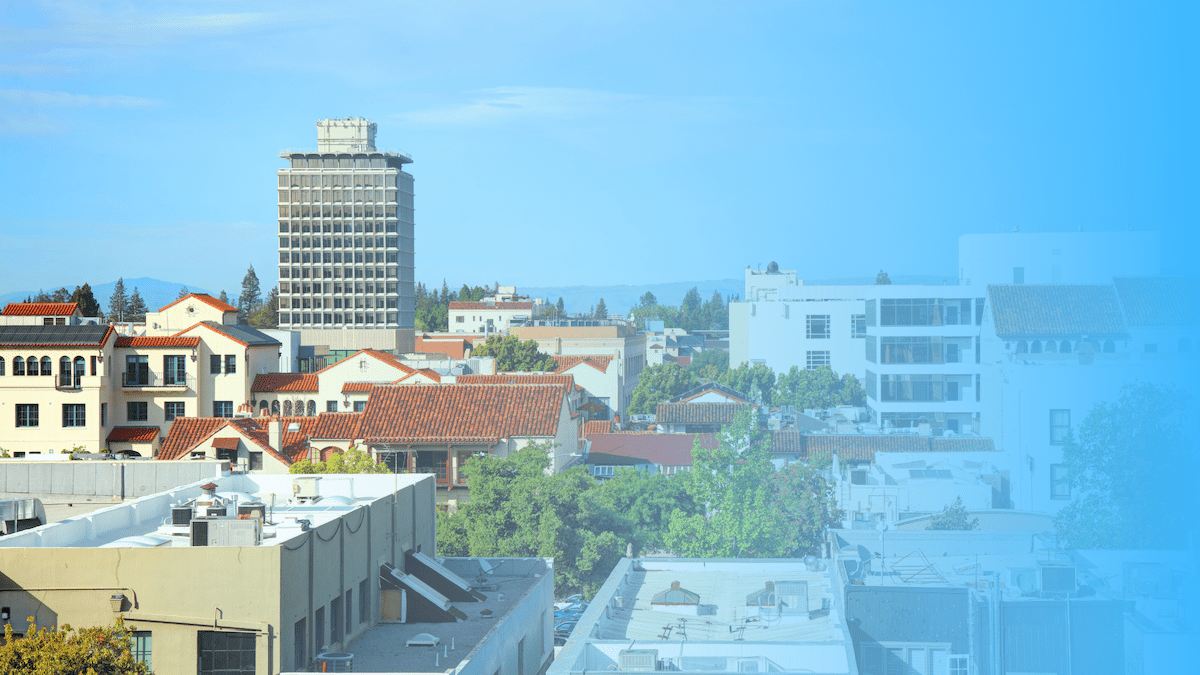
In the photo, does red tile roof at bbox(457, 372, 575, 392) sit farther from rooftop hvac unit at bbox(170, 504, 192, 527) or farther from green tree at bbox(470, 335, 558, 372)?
green tree at bbox(470, 335, 558, 372)

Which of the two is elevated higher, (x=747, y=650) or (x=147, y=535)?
(x=147, y=535)

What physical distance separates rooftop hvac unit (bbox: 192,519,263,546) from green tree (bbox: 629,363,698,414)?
152 feet

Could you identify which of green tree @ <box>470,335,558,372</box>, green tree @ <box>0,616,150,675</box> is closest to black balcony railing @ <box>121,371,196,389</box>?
green tree @ <box>0,616,150,675</box>

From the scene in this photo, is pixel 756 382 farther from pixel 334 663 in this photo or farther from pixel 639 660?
pixel 334 663

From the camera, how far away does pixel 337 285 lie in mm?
77375

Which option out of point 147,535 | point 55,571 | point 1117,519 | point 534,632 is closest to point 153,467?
point 147,535

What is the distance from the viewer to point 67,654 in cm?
745

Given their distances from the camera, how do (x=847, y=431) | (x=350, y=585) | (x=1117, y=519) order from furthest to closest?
1. (x=847, y=431)
2. (x=1117, y=519)
3. (x=350, y=585)

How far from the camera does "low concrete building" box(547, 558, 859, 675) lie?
1023cm

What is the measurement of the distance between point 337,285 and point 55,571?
70496 millimetres

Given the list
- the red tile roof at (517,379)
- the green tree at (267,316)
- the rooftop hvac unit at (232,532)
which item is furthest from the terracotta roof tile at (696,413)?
the green tree at (267,316)

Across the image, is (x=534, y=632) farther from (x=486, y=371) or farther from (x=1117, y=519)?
(x=486, y=371)

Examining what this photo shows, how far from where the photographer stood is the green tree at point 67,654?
740cm

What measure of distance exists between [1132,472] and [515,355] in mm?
38805
